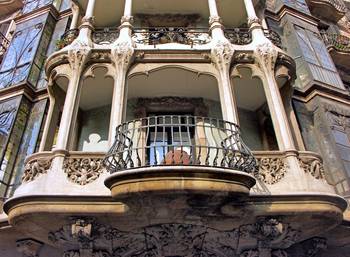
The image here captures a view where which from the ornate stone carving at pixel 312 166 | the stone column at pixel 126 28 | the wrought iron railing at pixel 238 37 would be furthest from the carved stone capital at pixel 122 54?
the ornate stone carving at pixel 312 166

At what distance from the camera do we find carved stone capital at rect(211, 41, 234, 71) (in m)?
8.93

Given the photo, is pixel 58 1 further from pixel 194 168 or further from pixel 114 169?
pixel 194 168

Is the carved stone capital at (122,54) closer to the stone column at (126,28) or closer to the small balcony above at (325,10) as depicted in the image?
the stone column at (126,28)

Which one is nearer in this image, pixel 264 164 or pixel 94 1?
pixel 264 164

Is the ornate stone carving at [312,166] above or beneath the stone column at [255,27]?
beneath

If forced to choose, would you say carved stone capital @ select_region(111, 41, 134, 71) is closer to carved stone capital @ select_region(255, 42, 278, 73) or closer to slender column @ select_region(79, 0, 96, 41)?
slender column @ select_region(79, 0, 96, 41)

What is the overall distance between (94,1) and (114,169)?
649 centimetres

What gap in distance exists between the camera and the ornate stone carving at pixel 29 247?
7953 millimetres

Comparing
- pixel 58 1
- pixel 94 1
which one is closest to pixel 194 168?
pixel 94 1

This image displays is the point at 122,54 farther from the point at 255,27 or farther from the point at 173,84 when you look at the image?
the point at 255,27

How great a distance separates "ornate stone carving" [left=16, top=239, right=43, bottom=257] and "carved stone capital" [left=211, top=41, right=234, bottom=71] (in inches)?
244

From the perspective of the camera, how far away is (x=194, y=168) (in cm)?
612

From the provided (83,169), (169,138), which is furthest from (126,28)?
Answer: (83,169)

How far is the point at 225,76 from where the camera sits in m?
8.73
